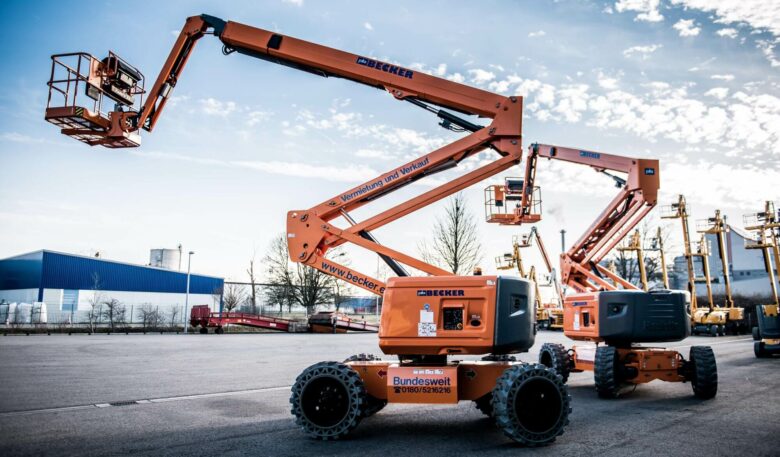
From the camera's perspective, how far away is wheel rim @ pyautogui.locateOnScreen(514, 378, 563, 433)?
6246 mm

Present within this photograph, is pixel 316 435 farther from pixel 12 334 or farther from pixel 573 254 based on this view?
pixel 12 334

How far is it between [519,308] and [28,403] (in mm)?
7680

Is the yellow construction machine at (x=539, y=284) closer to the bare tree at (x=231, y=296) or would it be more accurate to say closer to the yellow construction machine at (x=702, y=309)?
the yellow construction machine at (x=702, y=309)

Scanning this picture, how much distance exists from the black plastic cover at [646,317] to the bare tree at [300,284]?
1645 inches

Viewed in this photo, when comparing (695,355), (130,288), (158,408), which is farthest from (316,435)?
(130,288)

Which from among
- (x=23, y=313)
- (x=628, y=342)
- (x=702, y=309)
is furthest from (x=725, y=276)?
(x=23, y=313)

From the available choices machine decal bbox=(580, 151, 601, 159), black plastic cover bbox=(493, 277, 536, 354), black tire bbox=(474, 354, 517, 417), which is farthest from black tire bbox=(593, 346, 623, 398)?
machine decal bbox=(580, 151, 601, 159)

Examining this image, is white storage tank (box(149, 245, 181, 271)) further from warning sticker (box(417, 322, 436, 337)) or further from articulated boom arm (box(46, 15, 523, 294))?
warning sticker (box(417, 322, 436, 337))

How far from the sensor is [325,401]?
6570 mm

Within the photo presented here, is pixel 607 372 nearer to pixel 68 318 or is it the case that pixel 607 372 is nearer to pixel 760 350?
pixel 760 350

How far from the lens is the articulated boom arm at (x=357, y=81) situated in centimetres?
919

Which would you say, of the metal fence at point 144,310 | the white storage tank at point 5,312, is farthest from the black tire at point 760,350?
the white storage tank at point 5,312

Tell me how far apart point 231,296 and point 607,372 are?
51004 mm

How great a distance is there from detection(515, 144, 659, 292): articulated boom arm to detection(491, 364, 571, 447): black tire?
9.50 metres
